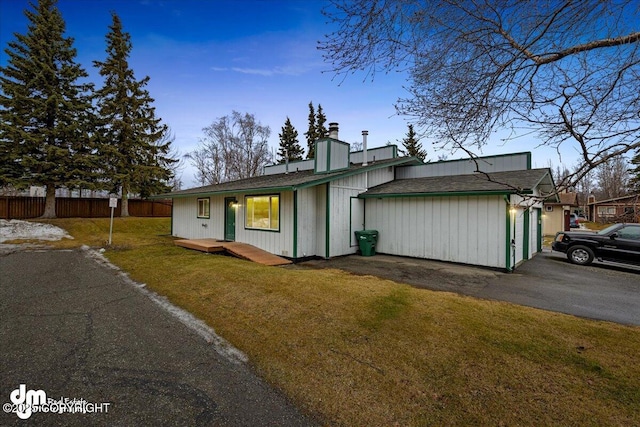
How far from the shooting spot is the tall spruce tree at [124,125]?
19.8 m

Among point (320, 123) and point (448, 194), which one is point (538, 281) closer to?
point (448, 194)

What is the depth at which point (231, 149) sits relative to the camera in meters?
29.6

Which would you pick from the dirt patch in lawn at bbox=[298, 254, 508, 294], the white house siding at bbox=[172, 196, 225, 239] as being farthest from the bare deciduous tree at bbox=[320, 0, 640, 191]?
the white house siding at bbox=[172, 196, 225, 239]

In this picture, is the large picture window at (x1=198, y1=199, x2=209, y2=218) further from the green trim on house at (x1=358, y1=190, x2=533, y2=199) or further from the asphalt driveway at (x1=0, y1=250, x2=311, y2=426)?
the asphalt driveway at (x1=0, y1=250, x2=311, y2=426)

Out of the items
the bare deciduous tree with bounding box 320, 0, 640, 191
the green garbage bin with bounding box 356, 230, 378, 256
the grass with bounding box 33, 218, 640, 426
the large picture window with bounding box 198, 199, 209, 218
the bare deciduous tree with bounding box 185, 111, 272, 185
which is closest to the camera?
the grass with bounding box 33, 218, 640, 426

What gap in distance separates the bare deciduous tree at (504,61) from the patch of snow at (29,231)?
1708 cm

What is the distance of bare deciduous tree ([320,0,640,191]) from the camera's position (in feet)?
9.29

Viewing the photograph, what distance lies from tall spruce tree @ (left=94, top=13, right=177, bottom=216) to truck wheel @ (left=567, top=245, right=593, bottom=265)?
918 inches

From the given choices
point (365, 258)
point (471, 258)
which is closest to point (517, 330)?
point (471, 258)

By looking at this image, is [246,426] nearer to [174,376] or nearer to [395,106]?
[174,376]

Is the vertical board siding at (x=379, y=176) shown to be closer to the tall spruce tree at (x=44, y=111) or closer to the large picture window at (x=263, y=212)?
the large picture window at (x=263, y=212)

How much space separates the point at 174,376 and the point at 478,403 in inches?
112

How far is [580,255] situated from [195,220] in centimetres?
1546

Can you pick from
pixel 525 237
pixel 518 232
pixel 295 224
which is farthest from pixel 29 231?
pixel 525 237
